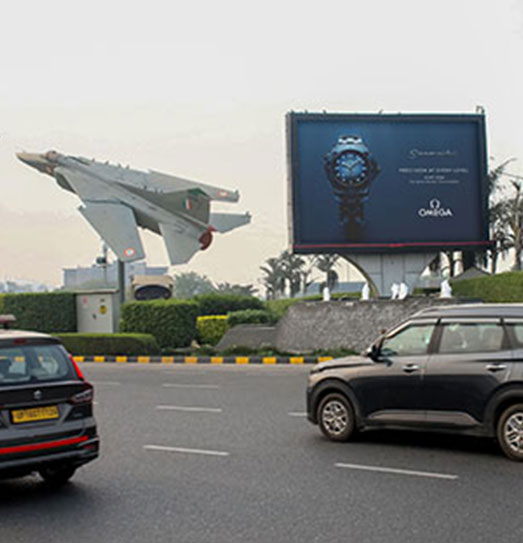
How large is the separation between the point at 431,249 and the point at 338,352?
13.6 m

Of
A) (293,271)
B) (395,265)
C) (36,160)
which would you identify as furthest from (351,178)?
(293,271)

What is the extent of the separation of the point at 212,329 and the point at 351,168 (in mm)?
Answer: 10162

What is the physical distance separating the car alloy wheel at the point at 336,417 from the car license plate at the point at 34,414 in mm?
4007

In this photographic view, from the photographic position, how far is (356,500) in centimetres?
746

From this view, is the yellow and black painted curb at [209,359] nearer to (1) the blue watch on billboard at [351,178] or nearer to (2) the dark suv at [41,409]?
(1) the blue watch on billboard at [351,178]

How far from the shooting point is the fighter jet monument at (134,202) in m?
49.8

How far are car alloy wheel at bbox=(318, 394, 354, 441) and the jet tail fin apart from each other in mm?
43885

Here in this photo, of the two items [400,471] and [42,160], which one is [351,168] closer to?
[42,160]

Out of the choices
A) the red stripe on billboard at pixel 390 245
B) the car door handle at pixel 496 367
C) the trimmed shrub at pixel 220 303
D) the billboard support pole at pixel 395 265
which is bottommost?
the car door handle at pixel 496 367

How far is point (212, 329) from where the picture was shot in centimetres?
3553

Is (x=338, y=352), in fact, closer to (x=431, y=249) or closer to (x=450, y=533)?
(x=431, y=249)

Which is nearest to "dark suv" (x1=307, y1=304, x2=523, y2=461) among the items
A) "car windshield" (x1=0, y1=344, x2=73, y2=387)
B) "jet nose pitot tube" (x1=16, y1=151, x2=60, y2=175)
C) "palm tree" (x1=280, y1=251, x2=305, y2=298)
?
"car windshield" (x1=0, y1=344, x2=73, y2=387)

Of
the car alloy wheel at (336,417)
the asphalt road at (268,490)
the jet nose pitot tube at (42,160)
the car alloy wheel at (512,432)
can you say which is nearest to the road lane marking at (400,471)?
the asphalt road at (268,490)

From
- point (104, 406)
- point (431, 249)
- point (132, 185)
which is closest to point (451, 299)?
point (431, 249)
